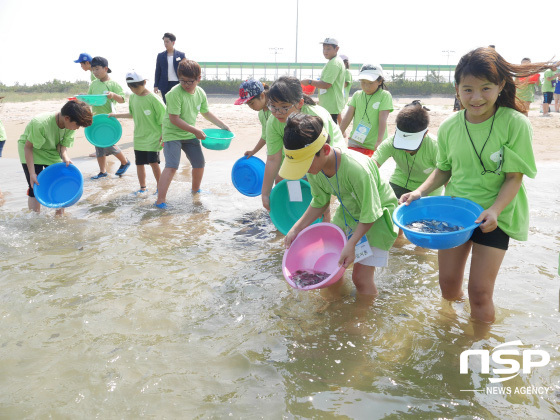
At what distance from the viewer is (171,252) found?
4.54 meters

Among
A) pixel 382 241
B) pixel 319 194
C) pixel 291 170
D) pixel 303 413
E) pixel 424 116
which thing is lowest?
pixel 303 413

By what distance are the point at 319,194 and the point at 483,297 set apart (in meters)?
1.14

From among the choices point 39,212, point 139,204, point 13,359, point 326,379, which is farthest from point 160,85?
point 326,379

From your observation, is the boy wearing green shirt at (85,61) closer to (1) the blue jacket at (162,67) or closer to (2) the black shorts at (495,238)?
(1) the blue jacket at (162,67)

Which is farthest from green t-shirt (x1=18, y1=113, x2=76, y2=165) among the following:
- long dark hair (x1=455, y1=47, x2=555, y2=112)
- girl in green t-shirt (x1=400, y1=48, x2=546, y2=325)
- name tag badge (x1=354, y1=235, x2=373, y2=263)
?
long dark hair (x1=455, y1=47, x2=555, y2=112)

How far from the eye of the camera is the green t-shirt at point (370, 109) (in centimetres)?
525

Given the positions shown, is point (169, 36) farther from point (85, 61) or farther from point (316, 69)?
point (316, 69)

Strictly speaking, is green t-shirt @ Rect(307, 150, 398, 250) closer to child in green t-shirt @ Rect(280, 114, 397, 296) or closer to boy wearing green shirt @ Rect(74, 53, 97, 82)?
child in green t-shirt @ Rect(280, 114, 397, 296)

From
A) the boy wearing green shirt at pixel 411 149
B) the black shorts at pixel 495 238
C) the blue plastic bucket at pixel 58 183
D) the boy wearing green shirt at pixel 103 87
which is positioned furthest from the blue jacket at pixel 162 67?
the black shorts at pixel 495 238

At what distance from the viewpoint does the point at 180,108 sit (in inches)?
224

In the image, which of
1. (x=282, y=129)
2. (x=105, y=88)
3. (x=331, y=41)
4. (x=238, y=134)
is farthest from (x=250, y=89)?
(x=238, y=134)

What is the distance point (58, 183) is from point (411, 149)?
12.9 ft

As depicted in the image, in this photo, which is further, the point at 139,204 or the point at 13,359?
the point at 139,204

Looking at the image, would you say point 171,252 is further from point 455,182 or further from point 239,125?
point 239,125
